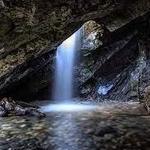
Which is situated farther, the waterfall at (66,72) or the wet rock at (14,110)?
the waterfall at (66,72)

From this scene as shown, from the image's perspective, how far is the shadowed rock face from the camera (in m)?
9.94

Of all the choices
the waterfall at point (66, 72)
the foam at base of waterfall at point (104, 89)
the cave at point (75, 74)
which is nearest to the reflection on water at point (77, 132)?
→ the cave at point (75, 74)

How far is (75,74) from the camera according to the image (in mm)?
19750

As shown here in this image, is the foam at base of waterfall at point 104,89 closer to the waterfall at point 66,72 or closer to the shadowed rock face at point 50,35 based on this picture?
the shadowed rock face at point 50,35

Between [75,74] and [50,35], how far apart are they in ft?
24.1

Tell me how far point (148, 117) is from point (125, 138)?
11.0 ft

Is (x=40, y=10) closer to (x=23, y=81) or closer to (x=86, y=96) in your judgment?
(x=23, y=81)

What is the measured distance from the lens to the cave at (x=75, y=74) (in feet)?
28.6

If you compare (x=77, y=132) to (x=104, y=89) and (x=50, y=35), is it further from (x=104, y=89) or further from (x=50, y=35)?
(x=104, y=89)

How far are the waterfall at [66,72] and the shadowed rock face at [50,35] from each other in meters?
0.68

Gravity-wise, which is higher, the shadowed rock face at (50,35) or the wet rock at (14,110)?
the shadowed rock face at (50,35)

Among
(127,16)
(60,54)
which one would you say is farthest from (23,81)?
(127,16)

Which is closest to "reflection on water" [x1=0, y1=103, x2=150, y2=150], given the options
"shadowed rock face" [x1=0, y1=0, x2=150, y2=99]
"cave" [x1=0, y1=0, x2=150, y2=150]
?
"cave" [x1=0, y1=0, x2=150, y2=150]

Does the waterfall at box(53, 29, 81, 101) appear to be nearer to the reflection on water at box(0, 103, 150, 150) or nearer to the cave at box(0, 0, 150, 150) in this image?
the cave at box(0, 0, 150, 150)
